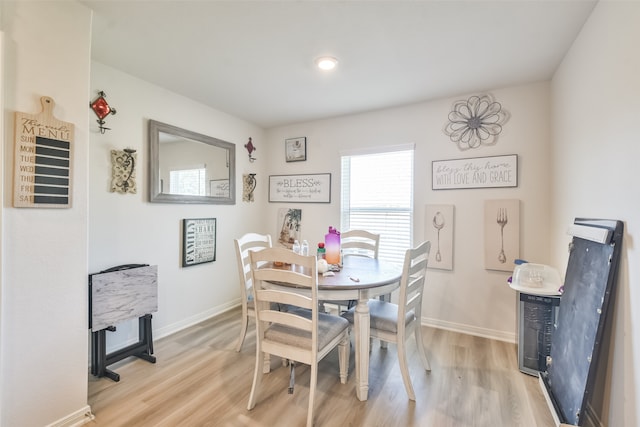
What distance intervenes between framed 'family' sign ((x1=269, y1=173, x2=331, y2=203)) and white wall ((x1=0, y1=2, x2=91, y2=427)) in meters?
2.48

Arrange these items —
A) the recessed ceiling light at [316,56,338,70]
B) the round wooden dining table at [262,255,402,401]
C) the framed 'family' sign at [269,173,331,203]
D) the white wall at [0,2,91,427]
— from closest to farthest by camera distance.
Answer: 1. the white wall at [0,2,91,427]
2. the round wooden dining table at [262,255,402,401]
3. the recessed ceiling light at [316,56,338,70]
4. the framed 'family' sign at [269,173,331,203]

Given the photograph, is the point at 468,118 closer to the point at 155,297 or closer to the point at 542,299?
the point at 542,299

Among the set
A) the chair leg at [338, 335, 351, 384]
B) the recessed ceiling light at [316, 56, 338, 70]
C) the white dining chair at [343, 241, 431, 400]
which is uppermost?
the recessed ceiling light at [316, 56, 338, 70]

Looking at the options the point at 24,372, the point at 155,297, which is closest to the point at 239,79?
the point at 155,297

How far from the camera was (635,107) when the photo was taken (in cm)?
135

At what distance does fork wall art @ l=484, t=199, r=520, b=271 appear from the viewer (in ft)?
8.98

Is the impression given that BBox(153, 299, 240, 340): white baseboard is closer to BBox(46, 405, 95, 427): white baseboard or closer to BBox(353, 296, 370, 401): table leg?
BBox(46, 405, 95, 427): white baseboard

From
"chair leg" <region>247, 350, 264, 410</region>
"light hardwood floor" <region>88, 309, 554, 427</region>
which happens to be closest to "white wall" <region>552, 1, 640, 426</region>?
"light hardwood floor" <region>88, 309, 554, 427</region>

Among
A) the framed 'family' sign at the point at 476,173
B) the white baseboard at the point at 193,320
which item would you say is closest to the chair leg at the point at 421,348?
the framed 'family' sign at the point at 476,173

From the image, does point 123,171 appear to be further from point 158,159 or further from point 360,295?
point 360,295

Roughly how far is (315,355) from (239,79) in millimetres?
2364

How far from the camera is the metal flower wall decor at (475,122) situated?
283 centimetres

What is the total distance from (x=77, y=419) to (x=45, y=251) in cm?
100

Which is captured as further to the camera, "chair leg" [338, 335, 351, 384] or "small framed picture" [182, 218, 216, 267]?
"small framed picture" [182, 218, 216, 267]
